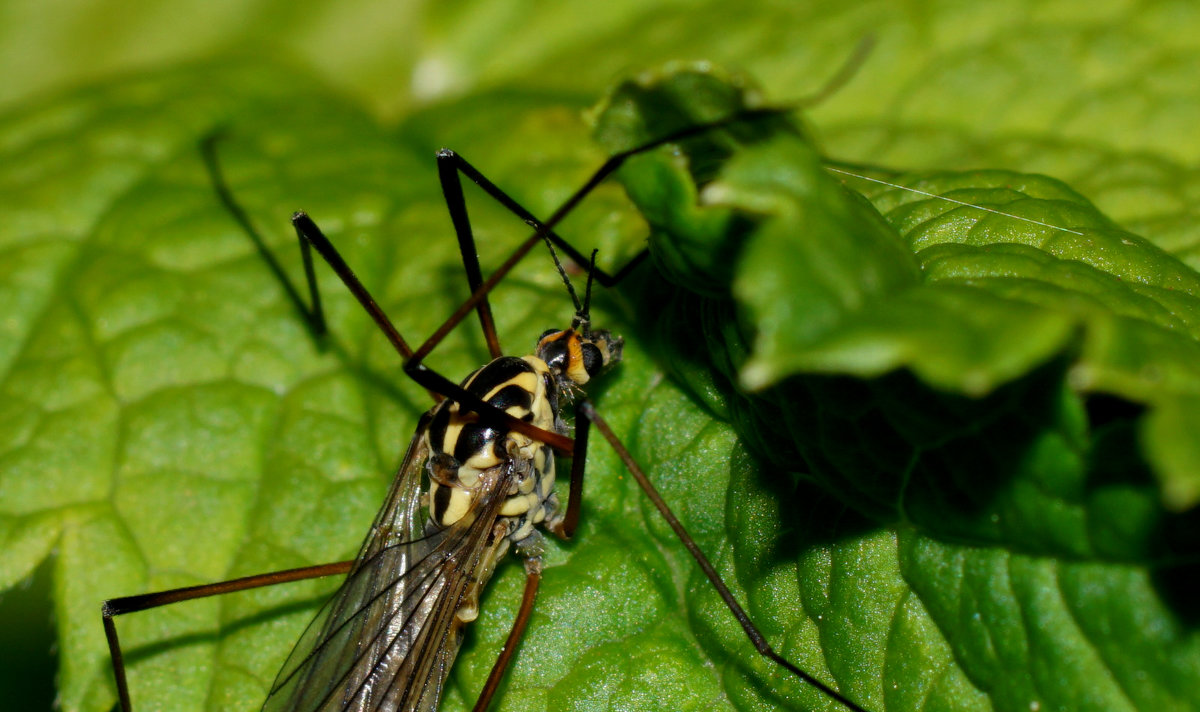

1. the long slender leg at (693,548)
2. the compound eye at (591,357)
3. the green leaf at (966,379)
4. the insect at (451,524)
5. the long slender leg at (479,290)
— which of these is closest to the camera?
the green leaf at (966,379)

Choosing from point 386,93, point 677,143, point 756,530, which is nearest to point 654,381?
point 756,530

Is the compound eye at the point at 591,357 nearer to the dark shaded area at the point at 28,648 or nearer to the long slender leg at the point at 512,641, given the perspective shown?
the long slender leg at the point at 512,641

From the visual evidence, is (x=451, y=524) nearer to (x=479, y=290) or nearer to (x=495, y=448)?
(x=495, y=448)

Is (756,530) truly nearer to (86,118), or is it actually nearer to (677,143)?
(677,143)

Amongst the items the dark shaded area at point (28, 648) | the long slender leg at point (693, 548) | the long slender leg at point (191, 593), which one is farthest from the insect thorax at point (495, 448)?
the dark shaded area at point (28, 648)

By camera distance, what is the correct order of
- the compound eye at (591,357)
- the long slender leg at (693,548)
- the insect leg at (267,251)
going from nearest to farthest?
the long slender leg at (693,548)
the compound eye at (591,357)
the insect leg at (267,251)

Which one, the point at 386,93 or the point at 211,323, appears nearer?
the point at 211,323

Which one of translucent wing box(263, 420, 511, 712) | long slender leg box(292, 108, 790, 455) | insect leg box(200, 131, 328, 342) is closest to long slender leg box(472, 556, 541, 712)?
translucent wing box(263, 420, 511, 712)

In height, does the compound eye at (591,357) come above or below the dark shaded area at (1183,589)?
above
